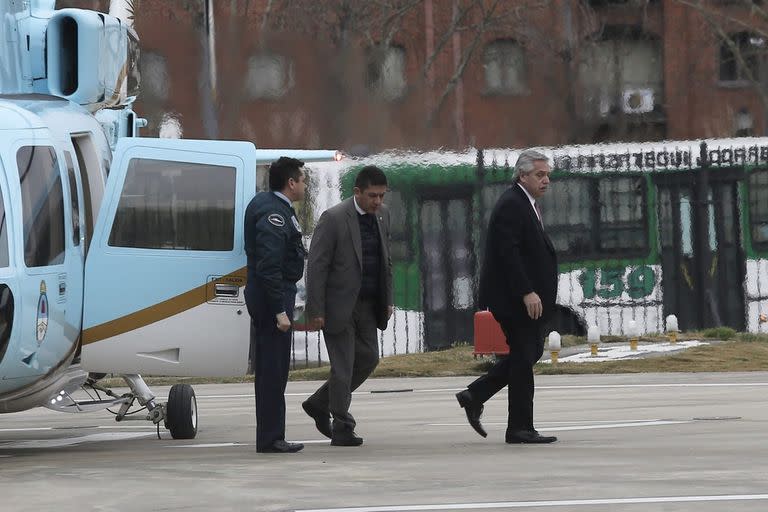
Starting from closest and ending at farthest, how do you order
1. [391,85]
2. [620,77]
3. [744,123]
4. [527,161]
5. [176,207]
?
[527,161]
[176,207]
[391,85]
[620,77]
[744,123]

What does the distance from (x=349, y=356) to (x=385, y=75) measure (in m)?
14.5

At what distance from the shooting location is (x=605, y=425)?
1328 cm

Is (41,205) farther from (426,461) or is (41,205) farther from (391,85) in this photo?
(391,85)

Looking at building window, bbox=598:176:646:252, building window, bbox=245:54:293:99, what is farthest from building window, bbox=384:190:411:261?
building window, bbox=598:176:646:252

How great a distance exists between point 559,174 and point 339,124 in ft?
Answer: 10.1

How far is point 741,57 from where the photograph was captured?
36812 mm

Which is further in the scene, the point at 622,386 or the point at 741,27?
the point at 741,27

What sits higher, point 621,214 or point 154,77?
point 154,77

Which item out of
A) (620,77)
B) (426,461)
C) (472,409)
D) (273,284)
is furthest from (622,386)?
(620,77)

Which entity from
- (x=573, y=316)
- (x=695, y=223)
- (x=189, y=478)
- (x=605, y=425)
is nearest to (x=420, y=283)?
(x=573, y=316)

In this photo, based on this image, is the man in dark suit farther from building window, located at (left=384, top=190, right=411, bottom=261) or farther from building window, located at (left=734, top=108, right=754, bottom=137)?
building window, located at (left=734, top=108, right=754, bottom=137)

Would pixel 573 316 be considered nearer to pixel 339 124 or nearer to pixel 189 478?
pixel 339 124

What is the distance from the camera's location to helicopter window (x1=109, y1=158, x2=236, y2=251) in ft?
41.0

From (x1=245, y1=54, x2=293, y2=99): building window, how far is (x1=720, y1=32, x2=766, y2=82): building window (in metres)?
10.6
